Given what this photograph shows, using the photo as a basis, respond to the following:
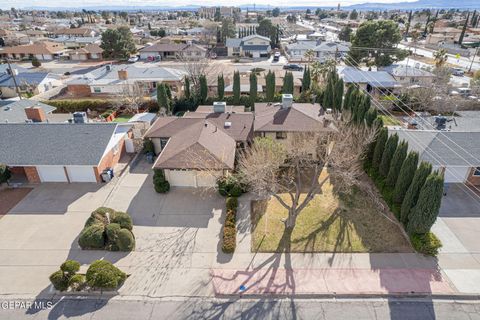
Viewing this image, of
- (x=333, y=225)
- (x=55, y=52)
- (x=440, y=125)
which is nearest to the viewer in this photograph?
(x=333, y=225)

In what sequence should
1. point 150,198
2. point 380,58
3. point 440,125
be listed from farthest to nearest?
point 380,58 < point 440,125 < point 150,198

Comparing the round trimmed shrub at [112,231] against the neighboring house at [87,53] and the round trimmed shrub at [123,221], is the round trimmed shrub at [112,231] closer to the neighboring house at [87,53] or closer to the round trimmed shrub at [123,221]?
the round trimmed shrub at [123,221]

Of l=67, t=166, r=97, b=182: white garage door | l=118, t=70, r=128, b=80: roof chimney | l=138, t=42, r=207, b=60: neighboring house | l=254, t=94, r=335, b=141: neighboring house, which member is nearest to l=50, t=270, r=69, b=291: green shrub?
l=67, t=166, r=97, b=182: white garage door

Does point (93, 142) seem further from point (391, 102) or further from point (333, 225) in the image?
point (391, 102)

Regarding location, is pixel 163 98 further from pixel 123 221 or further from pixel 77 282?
pixel 77 282

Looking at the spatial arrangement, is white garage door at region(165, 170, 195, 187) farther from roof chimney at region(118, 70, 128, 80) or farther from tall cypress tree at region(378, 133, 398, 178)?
roof chimney at region(118, 70, 128, 80)

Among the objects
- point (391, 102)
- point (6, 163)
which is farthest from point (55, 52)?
point (391, 102)
